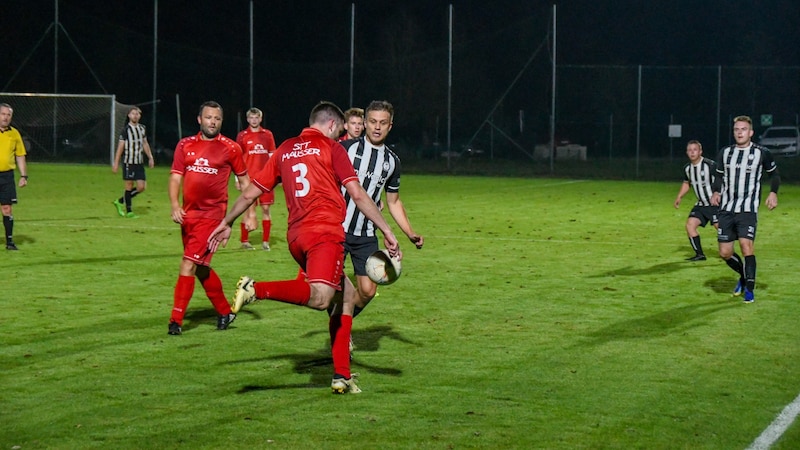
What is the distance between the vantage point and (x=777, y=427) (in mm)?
6727

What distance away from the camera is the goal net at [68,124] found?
41156 millimetres

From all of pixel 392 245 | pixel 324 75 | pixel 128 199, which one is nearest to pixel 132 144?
pixel 128 199

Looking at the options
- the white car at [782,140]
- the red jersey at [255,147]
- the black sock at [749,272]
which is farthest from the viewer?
the white car at [782,140]

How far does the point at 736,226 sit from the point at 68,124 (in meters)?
34.0

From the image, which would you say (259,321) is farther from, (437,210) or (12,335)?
(437,210)

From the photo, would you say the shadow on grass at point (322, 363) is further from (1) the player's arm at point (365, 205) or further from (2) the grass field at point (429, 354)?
(1) the player's arm at point (365, 205)

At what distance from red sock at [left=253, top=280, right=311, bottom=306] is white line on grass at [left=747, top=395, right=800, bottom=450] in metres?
2.78

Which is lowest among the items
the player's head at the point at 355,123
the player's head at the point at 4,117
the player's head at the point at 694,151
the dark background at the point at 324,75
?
the player's head at the point at 694,151

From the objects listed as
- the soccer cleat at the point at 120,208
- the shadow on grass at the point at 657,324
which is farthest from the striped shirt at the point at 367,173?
the soccer cleat at the point at 120,208

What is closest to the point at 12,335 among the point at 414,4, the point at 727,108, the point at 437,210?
the point at 437,210

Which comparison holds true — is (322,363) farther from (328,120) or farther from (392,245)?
(328,120)

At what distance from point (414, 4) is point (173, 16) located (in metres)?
14.7

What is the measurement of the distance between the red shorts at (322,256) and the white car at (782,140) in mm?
39308

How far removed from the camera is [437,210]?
24141 mm
